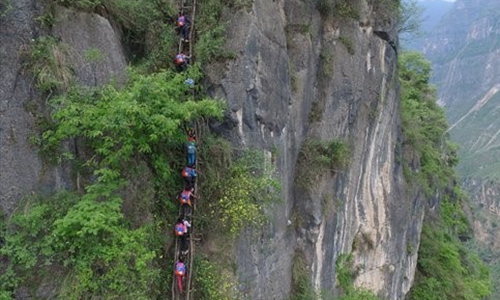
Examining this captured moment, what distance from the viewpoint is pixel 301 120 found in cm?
1079

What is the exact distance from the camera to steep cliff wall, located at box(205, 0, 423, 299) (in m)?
8.76

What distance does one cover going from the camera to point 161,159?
7.57 metres

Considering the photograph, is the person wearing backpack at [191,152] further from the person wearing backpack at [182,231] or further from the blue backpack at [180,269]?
the blue backpack at [180,269]

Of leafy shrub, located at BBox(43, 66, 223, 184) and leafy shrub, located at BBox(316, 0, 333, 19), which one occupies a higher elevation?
leafy shrub, located at BBox(316, 0, 333, 19)

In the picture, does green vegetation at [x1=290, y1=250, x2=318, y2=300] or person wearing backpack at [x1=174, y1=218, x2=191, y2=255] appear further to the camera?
green vegetation at [x1=290, y1=250, x2=318, y2=300]

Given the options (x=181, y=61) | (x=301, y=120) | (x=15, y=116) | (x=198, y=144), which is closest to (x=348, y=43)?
(x=301, y=120)

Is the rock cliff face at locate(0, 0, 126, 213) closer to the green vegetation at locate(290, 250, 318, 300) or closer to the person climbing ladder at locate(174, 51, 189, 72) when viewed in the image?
the person climbing ladder at locate(174, 51, 189, 72)

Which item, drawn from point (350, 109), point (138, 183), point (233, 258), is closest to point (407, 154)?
point (350, 109)

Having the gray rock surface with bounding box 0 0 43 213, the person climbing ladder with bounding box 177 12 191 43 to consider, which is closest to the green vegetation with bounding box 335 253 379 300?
the person climbing ladder with bounding box 177 12 191 43

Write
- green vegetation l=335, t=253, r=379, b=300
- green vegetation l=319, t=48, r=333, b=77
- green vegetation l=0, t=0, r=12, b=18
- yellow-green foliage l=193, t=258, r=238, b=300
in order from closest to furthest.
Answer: green vegetation l=0, t=0, r=12, b=18
yellow-green foliage l=193, t=258, r=238, b=300
green vegetation l=319, t=48, r=333, b=77
green vegetation l=335, t=253, r=379, b=300

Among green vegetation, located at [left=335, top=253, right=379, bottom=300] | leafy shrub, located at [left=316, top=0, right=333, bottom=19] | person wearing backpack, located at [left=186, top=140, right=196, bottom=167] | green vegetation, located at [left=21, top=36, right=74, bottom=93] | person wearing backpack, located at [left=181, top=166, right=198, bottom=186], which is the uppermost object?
leafy shrub, located at [left=316, top=0, right=333, bottom=19]

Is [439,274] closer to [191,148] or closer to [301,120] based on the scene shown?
[301,120]

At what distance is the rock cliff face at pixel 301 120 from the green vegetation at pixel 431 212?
1962mm

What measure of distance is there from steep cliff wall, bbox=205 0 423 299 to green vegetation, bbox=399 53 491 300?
2.12 metres
